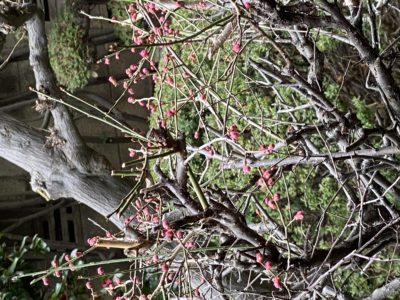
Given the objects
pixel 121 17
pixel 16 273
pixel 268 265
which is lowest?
pixel 16 273

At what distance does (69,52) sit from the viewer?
12.4 ft

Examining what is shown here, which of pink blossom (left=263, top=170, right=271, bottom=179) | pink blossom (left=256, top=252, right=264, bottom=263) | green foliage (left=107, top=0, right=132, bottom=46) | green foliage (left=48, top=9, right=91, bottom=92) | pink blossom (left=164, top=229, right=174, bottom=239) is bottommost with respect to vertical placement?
pink blossom (left=256, top=252, right=264, bottom=263)

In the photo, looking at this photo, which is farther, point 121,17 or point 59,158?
point 121,17

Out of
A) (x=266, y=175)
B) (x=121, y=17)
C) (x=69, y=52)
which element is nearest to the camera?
(x=266, y=175)

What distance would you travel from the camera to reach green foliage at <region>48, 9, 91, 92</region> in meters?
3.80

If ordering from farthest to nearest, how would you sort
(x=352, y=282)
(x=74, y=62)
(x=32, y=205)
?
(x=32, y=205) → (x=74, y=62) → (x=352, y=282)

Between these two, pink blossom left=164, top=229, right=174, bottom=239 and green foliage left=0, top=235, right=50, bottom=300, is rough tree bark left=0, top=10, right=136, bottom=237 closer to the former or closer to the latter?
green foliage left=0, top=235, right=50, bottom=300

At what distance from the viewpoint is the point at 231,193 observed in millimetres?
1799

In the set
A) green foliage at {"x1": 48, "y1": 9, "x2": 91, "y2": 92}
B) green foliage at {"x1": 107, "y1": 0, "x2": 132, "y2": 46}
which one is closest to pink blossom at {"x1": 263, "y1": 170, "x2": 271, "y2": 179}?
green foliage at {"x1": 48, "y1": 9, "x2": 91, "y2": 92}

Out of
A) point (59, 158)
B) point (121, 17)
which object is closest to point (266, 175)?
point (59, 158)

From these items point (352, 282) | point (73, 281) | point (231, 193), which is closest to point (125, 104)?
point (73, 281)

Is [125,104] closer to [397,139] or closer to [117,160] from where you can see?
[117,160]

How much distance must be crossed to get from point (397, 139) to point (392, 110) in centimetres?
8

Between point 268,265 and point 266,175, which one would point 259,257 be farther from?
point 266,175
